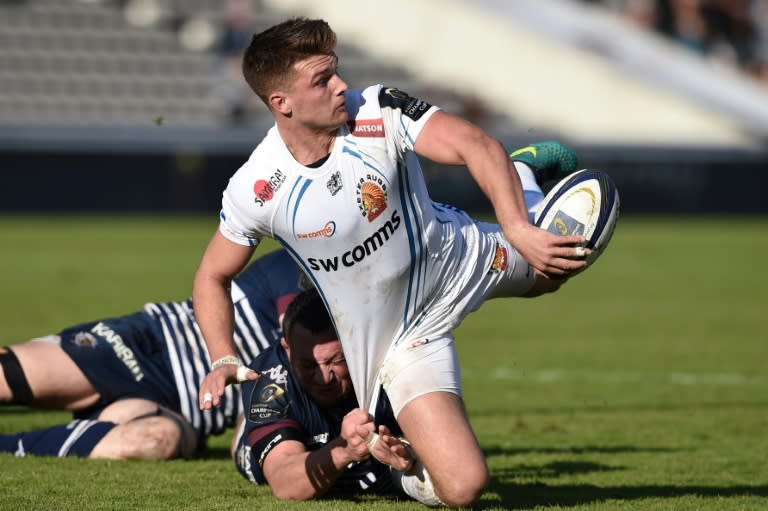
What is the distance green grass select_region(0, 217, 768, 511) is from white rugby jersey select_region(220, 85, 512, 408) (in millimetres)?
793

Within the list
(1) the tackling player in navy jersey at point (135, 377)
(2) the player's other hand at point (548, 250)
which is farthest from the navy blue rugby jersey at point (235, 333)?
(2) the player's other hand at point (548, 250)

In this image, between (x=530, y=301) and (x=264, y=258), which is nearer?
(x=264, y=258)

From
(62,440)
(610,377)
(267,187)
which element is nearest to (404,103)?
(267,187)

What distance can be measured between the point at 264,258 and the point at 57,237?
50.5 ft

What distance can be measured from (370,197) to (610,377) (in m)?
4.97

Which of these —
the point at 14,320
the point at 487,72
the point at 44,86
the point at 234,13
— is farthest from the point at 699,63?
the point at 14,320

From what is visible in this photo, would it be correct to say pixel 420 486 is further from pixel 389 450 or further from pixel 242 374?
pixel 242 374

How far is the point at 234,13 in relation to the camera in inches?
1115

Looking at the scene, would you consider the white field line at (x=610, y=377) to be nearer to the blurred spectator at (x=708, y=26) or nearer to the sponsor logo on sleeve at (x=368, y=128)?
the sponsor logo on sleeve at (x=368, y=128)

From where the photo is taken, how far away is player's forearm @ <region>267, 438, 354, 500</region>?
5.04 m

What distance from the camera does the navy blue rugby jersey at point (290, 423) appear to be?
18.0 ft

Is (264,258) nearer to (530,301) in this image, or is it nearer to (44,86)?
(530,301)

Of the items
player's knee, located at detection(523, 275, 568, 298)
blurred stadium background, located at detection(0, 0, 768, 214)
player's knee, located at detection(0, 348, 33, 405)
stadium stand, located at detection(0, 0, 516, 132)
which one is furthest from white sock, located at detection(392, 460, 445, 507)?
stadium stand, located at detection(0, 0, 516, 132)

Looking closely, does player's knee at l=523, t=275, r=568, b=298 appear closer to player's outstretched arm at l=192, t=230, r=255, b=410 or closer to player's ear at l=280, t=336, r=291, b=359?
player's ear at l=280, t=336, r=291, b=359
